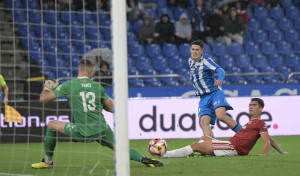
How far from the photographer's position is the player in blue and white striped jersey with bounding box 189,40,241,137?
985cm

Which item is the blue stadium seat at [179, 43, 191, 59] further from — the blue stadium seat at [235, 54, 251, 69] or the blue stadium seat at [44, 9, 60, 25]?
the blue stadium seat at [44, 9, 60, 25]

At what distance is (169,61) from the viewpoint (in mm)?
17812

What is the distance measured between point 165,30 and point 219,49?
166 centimetres

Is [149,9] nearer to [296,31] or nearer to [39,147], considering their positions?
[296,31]

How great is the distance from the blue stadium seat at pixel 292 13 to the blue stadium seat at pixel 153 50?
4.33m

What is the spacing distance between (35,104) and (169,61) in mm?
5193

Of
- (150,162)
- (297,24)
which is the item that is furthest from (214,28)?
(150,162)

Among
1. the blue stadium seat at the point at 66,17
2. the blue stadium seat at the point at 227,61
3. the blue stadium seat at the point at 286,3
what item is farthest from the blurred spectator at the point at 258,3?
the blue stadium seat at the point at 66,17

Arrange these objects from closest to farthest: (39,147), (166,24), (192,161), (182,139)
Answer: (192,161), (39,147), (182,139), (166,24)

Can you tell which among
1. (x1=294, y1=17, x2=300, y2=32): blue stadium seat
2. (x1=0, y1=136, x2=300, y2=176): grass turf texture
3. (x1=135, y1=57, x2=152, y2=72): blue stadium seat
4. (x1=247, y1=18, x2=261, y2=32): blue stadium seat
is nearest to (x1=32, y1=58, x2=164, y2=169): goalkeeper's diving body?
(x1=0, y1=136, x2=300, y2=176): grass turf texture

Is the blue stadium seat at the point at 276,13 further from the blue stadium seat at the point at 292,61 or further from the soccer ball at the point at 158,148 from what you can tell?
the soccer ball at the point at 158,148

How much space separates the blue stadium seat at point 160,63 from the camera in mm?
17578

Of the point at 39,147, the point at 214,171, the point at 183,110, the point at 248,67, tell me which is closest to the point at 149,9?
the point at 248,67

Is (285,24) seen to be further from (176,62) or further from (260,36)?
(176,62)
